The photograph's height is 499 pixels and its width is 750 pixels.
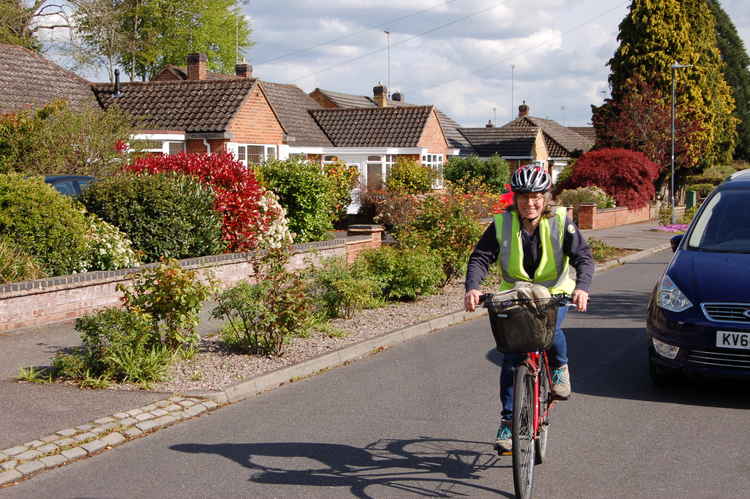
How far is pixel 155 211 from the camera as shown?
13719 mm

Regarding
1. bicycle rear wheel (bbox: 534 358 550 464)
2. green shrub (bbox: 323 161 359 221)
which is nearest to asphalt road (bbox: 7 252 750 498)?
bicycle rear wheel (bbox: 534 358 550 464)

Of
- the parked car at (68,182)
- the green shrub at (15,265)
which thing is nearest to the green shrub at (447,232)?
the green shrub at (15,265)

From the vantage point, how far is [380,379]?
8562 millimetres

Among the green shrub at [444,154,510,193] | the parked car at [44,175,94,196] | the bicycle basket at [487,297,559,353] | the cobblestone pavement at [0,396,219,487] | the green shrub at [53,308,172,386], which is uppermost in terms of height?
the green shrub at [444,154,510,193]

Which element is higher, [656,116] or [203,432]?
[656,116]

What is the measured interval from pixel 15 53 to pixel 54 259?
20303 millimetres

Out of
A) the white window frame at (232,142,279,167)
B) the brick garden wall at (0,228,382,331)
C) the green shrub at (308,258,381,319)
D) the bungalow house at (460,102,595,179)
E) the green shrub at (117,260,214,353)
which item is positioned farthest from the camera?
the bungalow house at (460,102,595,179)

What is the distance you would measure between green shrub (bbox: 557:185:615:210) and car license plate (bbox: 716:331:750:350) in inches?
1031

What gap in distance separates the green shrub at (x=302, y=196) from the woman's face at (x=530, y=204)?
13.1 metres

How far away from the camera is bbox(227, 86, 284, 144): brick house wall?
1146 inches

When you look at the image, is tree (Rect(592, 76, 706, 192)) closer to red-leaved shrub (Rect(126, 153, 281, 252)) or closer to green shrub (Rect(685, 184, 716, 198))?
green shrub (Rect(685, 184, 716, 198))

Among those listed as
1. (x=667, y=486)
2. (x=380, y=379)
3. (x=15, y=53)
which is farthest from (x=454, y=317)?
(x=15, y=53)

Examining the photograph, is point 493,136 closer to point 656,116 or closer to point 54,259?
point 656,116

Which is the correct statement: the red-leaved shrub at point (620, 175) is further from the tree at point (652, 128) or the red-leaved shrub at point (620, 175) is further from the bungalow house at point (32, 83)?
the bungalow house at point (32, 83)
